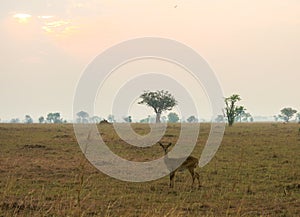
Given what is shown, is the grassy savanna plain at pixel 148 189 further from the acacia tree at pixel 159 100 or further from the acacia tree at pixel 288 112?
the acacia tree at pixel 288 112

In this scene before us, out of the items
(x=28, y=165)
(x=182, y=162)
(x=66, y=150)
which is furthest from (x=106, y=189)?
(x=66, y=150)

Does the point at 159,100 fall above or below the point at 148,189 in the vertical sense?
above

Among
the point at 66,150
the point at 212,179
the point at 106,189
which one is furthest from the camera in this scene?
the point at 66,150

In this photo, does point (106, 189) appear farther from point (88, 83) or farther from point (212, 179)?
point (88, 83)

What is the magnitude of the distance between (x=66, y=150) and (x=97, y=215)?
1233 cm

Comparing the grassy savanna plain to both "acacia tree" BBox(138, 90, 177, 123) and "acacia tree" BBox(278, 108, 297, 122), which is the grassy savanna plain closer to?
"acacia tree" BBox(138, 90, 177, 123)

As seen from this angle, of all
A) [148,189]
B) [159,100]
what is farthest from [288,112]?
[148,189]

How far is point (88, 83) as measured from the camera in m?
14.3

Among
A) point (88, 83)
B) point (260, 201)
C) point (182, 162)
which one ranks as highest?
point (88, 83)

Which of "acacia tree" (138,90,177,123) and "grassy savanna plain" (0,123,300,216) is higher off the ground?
"acacia tree" (138,90,177,123)

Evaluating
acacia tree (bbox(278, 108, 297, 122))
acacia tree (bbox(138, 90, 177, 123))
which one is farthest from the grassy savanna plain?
acacia tree (bbox(278, 108, 297, 122))

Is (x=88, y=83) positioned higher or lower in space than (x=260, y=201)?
higher

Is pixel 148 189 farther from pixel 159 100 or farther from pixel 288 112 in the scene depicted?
pixel 288 112

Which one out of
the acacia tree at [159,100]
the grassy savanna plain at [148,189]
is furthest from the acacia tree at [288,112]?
the grassy savanna plain at [148,189]
